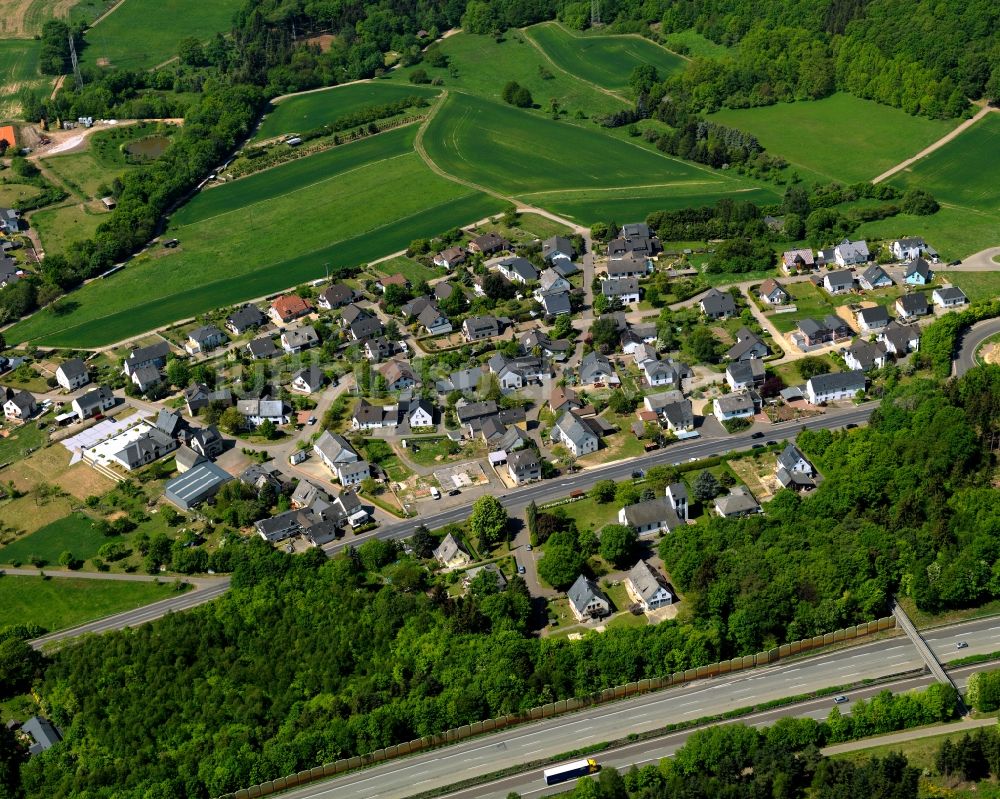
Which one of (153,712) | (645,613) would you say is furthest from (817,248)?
(153,712)

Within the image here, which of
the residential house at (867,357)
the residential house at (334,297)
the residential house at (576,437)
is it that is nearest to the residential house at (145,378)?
the residential house at (334,297)

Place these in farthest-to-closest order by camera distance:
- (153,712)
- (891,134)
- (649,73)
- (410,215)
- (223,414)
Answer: (649,73) < (891,134) < (410,215) < (223,414) < (153,712)

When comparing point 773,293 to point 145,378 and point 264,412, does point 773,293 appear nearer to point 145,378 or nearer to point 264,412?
point 264,412

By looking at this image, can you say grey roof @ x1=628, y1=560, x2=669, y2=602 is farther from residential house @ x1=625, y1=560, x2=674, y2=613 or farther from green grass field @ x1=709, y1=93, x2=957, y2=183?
green grass field @ x1=709, y1=93, x2=957, y2=183

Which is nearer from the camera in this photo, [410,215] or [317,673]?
[317,673]

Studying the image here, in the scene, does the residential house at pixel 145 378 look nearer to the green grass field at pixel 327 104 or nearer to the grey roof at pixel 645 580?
the grey roof at pixel 645 580

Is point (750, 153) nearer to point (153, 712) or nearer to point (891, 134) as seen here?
point (891, 134)
